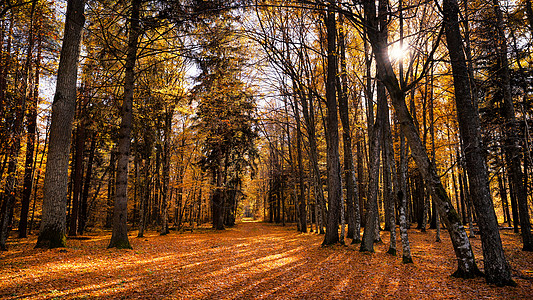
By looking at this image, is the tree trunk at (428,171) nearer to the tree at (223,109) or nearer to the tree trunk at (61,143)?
the tree at (223,109)

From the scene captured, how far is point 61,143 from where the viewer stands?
7590 millimetres

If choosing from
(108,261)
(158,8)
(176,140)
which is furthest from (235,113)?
(108,261)

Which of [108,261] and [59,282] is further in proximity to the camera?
[108,261]

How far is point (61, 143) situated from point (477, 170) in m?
10.7

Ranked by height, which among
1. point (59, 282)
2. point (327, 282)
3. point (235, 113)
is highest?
point (235, 113)

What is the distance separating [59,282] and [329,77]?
11.1 metres

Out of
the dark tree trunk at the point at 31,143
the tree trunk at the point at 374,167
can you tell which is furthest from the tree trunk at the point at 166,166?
the tree trunk at the point at 374,167

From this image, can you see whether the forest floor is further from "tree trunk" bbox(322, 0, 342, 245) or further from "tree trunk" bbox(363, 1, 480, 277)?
"tree trunk" bbox(322, 0, 342, 245)

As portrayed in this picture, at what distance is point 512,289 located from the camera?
483 cm

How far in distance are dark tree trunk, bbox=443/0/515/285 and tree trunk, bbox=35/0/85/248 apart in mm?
9767

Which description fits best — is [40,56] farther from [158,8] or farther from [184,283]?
[184,283]

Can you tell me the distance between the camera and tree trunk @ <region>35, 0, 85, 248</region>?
24.0ft

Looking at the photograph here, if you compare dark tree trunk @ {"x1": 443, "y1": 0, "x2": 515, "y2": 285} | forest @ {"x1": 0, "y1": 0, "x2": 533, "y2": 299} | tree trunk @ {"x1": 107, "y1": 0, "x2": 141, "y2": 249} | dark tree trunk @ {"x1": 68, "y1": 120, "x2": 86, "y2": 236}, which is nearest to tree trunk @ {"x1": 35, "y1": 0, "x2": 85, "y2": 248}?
forest @ {"x1": 0, "y1": 0, "x2": 533, "y2": 299}

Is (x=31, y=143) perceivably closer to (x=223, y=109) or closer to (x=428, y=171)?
(x=223, y=109)
